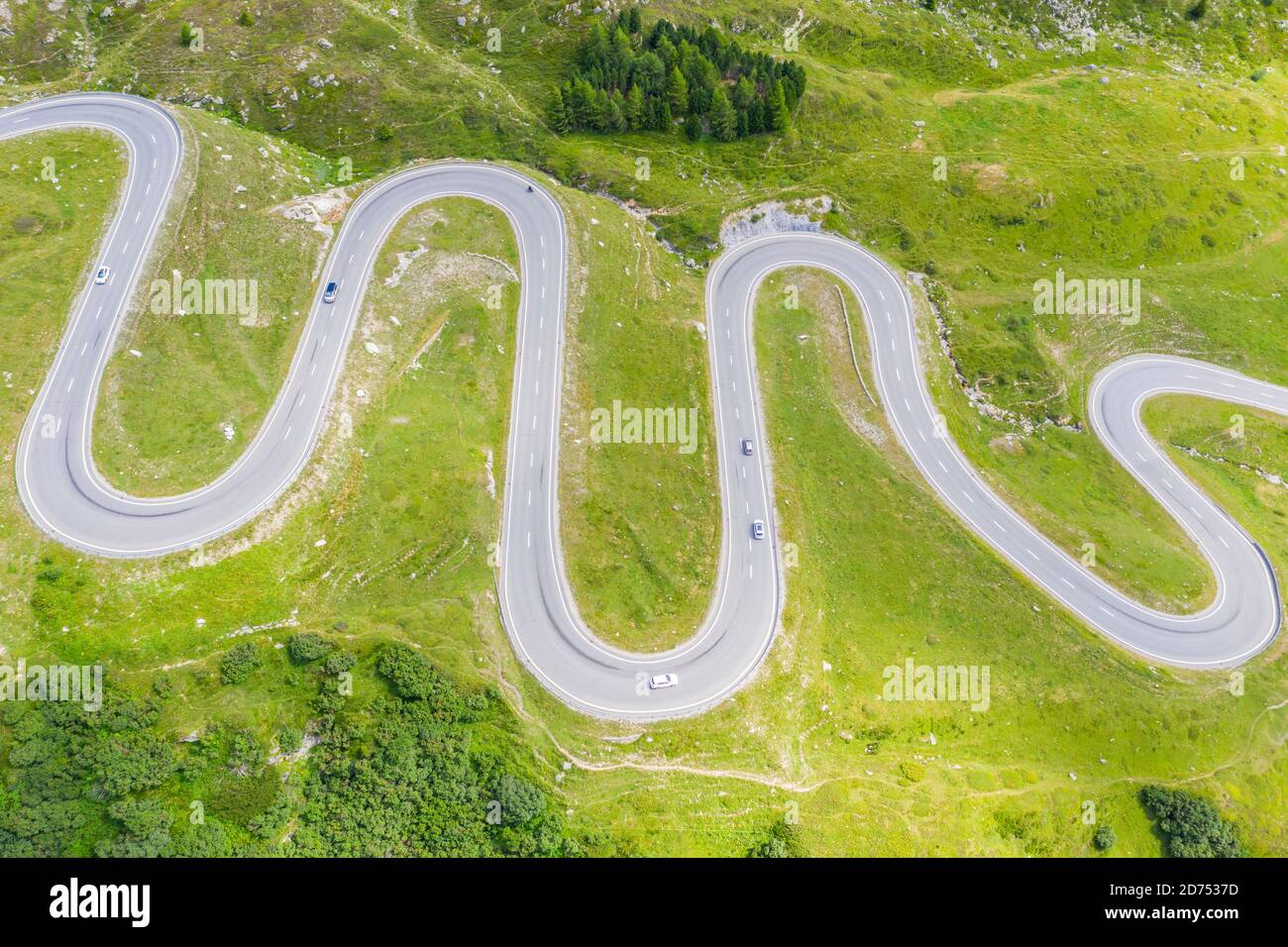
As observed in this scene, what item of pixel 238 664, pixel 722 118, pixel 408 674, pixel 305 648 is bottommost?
pixel 408 674

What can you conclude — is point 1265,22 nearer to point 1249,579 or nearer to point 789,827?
point 1249,579

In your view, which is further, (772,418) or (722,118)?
(722,118)

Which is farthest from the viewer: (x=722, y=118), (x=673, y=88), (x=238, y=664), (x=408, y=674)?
(x=673, y=88)

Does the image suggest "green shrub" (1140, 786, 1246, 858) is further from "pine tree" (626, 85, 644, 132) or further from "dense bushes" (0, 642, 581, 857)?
"pine tree" (626, 85, 644, 132)

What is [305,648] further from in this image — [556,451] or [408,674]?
[556,451]

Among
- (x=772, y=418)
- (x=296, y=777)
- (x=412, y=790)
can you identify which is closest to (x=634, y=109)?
(x=772, y=418)

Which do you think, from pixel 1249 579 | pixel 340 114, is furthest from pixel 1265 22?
pixel 340 114
